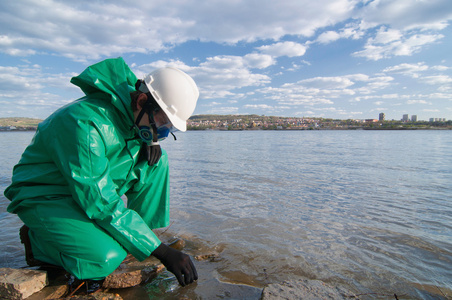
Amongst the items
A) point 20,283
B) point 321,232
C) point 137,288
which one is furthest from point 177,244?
point 321,232

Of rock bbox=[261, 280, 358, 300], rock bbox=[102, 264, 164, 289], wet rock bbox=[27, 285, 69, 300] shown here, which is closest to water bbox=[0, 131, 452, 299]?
rock bbox=[261, 280, 358, 300]

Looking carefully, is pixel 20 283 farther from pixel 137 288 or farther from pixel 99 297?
pixel 137 288

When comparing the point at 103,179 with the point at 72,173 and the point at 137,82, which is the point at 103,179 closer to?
the point at 72,173

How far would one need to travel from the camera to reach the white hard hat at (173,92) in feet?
8.34

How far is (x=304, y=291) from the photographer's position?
230 centimetres

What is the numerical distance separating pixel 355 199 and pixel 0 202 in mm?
7455

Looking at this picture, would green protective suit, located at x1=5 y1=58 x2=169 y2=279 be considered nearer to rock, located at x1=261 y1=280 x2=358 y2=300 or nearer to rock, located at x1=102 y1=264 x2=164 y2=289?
rock, located at x1=102 y1=264 x2=164 y2=289

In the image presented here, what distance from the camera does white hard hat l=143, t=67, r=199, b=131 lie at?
254cm

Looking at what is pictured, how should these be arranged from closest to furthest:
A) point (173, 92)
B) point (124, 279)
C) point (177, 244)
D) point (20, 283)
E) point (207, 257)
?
point (20, 283), point (124, 279), point (173, 92), point (207, 257), point (177, 244)

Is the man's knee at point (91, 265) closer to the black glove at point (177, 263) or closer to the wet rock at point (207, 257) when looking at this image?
the black glove at point (177, 263)

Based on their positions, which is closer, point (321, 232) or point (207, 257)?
point (207, 257)

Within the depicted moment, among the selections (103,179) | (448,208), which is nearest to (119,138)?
(103,179)

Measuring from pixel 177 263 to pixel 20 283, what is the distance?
122 centimetres

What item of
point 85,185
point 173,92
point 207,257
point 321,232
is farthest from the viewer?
point 321,232
